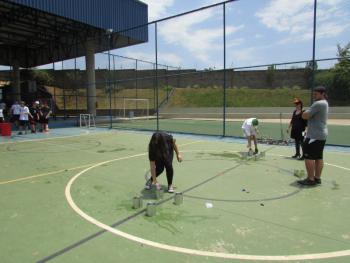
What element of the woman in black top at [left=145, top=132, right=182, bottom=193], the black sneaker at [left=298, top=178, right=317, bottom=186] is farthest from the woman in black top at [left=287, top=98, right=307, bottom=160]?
the woman in black top at [left=145, top=132, right=182, bottom=193]

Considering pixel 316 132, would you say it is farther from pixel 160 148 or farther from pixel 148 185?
pixel 148 185

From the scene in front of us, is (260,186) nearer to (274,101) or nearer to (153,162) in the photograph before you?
(153,162)

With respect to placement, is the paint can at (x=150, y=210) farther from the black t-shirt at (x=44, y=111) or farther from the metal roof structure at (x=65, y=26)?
the metal roof structure at (x=65, y=26)

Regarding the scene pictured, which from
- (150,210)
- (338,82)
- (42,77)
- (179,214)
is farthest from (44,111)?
(338,82)

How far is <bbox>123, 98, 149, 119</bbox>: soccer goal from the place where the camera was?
32875 mm

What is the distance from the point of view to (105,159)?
31.0 feet

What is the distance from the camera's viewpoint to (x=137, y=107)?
34031 mm

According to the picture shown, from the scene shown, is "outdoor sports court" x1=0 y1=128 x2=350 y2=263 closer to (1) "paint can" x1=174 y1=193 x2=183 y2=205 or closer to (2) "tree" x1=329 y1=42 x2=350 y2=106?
(1) "paint can" x1=174 y1=193 x2=183 y2=205

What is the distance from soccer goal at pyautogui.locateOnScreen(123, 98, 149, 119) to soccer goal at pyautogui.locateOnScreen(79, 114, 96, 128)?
9160 millimetres

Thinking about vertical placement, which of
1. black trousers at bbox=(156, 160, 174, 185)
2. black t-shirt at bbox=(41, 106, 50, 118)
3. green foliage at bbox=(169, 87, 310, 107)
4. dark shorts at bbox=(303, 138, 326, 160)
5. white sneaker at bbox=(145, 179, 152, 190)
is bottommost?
white sneaker at bbox=(145, 179, 152, 190)

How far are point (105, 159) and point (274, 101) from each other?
97.1 feet

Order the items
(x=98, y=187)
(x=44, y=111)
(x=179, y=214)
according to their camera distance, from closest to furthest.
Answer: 1. (x=179, y=214)
2. (x=98, y=187)
3. (x=44, y=111)

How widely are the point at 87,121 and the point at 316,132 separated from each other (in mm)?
18524

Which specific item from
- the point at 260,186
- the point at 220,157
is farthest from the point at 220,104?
the point at 260,186
